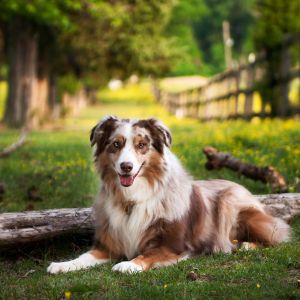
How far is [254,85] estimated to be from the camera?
21.9m

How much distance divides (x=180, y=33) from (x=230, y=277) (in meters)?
47.5

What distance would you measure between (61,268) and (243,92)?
18469mm

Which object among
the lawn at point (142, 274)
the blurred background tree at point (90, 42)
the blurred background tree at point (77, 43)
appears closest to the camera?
the lawn at point (142, 274)

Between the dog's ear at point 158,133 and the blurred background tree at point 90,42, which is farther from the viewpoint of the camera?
the blurred background tree at point 90,42

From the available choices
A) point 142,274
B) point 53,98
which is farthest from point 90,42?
point 142,274

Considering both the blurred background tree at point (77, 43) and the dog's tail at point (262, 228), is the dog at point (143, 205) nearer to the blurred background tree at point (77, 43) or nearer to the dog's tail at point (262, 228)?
the dog's tail at point (262, 228)

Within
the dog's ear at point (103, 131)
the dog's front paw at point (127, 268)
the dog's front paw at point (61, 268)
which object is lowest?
the dog's front paw at point (61, 268)

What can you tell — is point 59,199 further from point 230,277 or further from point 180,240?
point 230,277

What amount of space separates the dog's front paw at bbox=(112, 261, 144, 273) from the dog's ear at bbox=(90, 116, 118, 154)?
4.10ft

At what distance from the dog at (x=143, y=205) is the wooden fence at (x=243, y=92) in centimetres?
1196

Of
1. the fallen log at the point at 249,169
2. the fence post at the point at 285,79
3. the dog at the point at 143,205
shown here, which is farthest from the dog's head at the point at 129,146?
the fence post at the point at 285,79

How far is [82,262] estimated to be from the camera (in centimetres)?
628

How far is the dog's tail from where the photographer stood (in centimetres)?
694

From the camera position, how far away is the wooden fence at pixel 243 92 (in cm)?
1897
